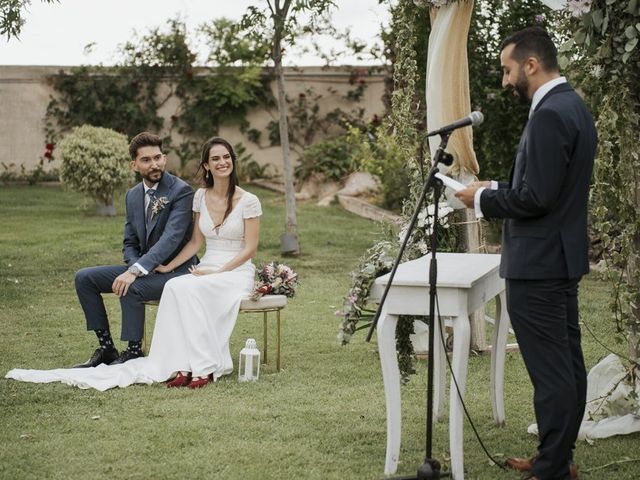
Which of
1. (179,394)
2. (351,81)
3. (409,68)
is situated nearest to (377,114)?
(351,81)

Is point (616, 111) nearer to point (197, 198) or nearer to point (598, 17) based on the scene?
point (598, 17)

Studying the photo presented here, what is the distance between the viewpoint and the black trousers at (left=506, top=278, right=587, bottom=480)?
14.1 ft

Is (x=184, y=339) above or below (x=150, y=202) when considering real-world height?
below

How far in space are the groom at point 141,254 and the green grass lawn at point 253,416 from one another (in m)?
0.42

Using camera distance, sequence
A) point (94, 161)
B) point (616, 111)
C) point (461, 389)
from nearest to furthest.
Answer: point (461, 389)
point (616, 111)
point (94, 161)

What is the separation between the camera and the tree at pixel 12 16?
9875 millimetres

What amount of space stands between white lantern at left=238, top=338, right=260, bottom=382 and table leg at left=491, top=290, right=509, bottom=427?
1.73 meters

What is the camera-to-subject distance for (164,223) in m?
7.50

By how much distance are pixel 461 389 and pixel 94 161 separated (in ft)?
35.6

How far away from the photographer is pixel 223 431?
5531 millimetres

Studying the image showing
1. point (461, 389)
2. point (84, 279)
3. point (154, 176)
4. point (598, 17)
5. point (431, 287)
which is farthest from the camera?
point (154, 176)

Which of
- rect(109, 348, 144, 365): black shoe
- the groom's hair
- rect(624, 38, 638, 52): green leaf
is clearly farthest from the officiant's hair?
rect(109, 348, 144, 365): black shoe

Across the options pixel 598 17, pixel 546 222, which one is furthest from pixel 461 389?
pixel 598 17

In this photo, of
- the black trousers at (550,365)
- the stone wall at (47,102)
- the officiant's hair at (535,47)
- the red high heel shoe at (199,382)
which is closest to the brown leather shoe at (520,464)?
the black trousers at (550,365)
